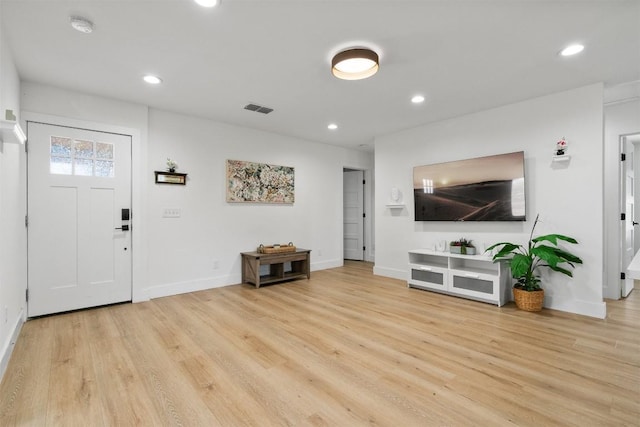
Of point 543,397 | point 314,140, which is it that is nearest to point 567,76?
point 543,397

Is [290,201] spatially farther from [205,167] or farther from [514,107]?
[514,107]

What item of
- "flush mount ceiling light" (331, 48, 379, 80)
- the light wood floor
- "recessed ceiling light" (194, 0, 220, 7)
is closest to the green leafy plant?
the light wood floor

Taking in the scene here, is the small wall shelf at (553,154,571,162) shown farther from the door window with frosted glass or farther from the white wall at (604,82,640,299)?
the door window with frosted glass

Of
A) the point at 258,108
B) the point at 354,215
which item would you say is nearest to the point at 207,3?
the point at 258,108

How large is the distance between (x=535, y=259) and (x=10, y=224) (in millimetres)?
5541

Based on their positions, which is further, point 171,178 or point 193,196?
point 193,196

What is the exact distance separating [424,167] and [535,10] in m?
2.81

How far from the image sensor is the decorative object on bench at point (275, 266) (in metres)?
4.69

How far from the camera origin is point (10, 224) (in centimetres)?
264

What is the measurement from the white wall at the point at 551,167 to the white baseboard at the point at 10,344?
490 centimetres

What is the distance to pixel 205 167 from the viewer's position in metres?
4.59

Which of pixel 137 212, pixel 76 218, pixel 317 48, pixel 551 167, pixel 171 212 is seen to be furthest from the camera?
pixel 171 212

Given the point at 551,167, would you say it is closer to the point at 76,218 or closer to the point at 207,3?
the point at 207,3

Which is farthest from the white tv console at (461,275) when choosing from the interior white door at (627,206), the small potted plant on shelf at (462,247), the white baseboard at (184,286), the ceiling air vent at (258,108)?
the ceiling air vent at (258,108)
